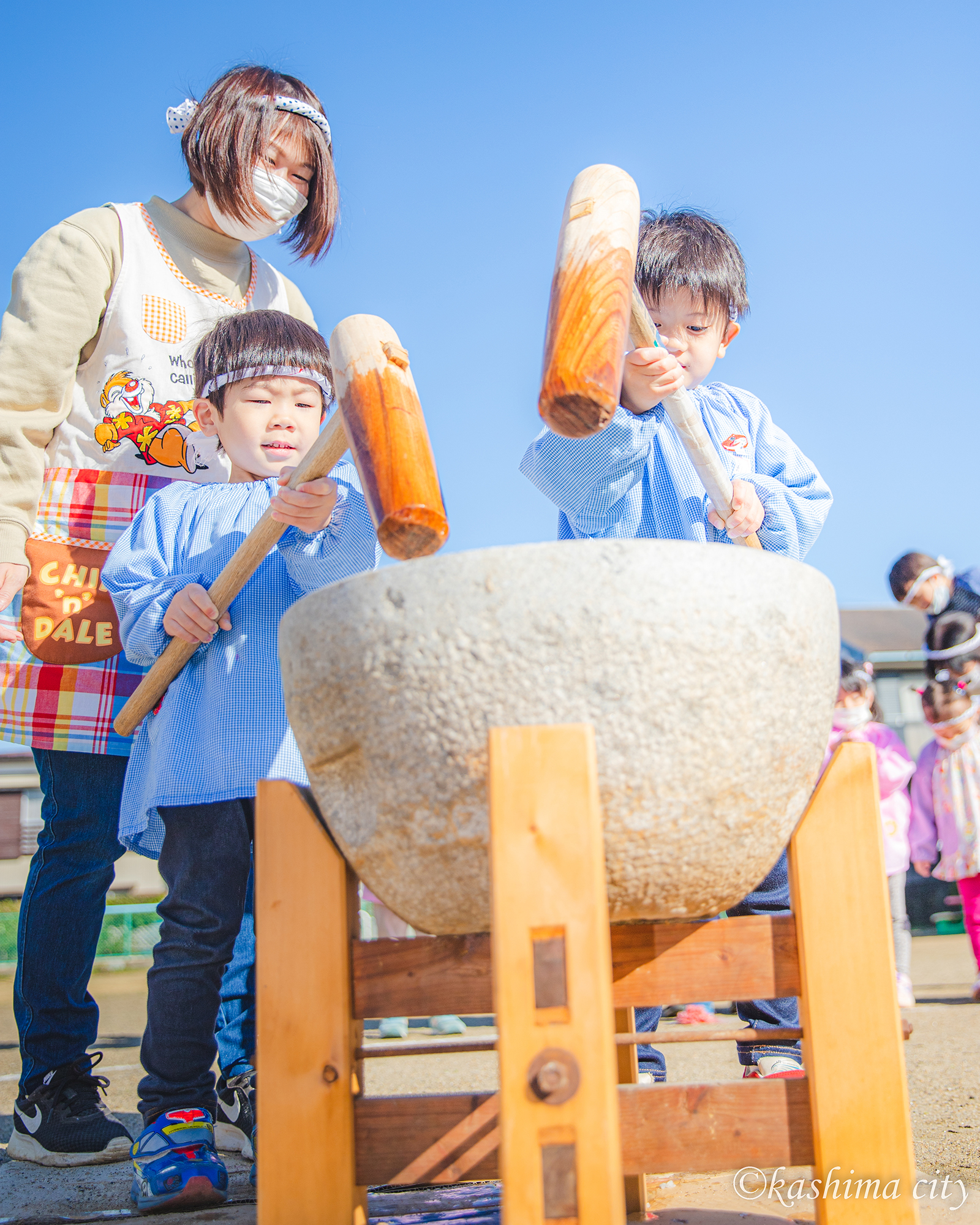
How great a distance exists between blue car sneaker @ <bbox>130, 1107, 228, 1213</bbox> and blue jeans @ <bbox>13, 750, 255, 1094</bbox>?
36 centimetres

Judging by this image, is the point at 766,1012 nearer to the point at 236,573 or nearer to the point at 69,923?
the point at 236,573

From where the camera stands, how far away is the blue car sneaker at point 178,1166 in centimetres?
147

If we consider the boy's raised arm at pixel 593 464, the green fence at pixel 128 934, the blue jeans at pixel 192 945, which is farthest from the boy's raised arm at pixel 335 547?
the green fence at pixel 128 934

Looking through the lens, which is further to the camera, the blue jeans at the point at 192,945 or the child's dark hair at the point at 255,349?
the child's dark hair at the point at 255,349

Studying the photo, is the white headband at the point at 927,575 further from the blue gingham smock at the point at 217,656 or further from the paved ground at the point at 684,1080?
the blue gingham smock at the point at 217,656

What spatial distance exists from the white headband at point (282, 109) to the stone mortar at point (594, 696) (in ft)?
5.16

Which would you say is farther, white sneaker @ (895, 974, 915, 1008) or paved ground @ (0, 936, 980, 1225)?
white sneaker @ (895, 974, 915, 1008)

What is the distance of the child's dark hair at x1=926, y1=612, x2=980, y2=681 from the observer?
451cm

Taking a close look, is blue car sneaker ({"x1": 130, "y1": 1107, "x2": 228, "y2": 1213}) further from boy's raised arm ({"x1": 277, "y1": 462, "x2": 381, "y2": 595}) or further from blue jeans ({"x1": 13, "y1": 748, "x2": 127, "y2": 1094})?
boy's raised arm ({"x1": 277, "y1": 462, "x2": 381, "y2": 595})

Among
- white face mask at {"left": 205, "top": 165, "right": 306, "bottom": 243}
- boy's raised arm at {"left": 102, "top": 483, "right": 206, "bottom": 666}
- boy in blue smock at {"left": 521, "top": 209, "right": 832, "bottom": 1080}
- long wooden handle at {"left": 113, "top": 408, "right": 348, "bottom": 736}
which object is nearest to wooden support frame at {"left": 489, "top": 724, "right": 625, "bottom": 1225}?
long wooden handle at {"left": 113, "top": 408, "right": 348, "bottom": 736}

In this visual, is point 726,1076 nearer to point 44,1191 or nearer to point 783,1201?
point 783,1201

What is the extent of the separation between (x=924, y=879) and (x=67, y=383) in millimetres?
6650

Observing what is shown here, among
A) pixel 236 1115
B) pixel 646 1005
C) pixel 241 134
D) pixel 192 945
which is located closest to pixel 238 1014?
pixel 236 1115

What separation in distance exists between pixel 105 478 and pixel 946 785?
3.67 metres
